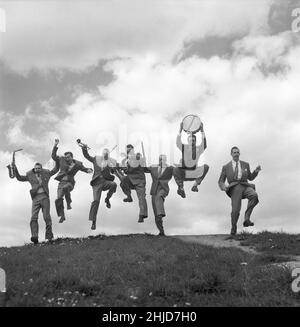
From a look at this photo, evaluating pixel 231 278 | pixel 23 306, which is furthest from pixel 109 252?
pixel 23 306

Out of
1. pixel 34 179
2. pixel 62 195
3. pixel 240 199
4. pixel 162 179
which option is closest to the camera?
pixel 240 199

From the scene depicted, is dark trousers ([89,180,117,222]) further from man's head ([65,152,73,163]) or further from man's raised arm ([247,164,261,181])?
man's raised arm ([247,164,261,181])

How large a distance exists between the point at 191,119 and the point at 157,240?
4912 mm

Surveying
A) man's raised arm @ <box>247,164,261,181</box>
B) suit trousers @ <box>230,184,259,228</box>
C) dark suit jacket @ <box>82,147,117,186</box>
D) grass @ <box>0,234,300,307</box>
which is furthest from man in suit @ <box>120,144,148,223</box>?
grass @ <box>0,234,300,307</box>

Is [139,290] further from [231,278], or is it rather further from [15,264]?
[15,264]

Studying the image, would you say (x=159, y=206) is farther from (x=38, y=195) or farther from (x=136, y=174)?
(x=38, y=195)

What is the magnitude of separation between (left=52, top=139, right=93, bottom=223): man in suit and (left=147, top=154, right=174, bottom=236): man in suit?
2.61m

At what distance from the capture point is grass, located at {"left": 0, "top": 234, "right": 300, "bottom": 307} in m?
10.1

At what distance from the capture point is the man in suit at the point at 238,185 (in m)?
18.6

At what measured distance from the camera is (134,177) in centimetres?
1947

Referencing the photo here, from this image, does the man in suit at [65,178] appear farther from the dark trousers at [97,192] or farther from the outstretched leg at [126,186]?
the outstretched leg at [126,186]

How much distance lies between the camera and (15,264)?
1319 centimetres

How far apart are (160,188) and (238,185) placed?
2790mm

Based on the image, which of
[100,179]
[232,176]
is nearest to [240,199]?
[232,176]
